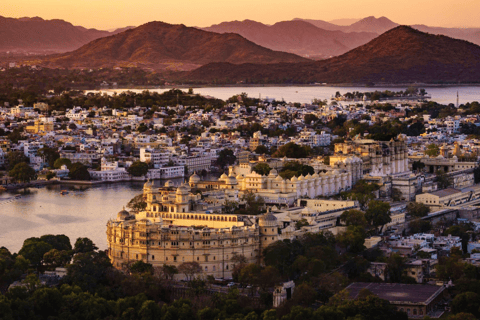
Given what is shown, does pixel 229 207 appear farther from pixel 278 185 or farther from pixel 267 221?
pixel 278 185

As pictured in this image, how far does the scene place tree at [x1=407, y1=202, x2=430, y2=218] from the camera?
81.3 ft

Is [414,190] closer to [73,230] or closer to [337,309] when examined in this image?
[73,230]

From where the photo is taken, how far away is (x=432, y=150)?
35.1 m

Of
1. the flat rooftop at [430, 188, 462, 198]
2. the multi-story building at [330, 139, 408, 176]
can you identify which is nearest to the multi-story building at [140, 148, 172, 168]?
the multi-story building at [330, 139, 408, 176]

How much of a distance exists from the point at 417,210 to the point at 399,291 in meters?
7.22

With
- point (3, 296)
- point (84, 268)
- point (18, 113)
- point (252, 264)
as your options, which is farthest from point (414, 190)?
point (18, 113)

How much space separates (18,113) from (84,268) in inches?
1398

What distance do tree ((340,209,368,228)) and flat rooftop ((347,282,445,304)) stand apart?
12.2ft

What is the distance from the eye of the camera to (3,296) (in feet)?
52.2

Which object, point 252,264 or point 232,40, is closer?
point 252,264

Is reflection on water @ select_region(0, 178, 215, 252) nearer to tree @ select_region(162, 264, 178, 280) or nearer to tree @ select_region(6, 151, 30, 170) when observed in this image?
tree @ select_region(162, 264, 178, 280)

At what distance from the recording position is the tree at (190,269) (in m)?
18.5

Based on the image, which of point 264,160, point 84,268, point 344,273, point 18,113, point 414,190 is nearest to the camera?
point 84,268

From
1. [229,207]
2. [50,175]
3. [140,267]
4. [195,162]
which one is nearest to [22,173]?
[50,175]
